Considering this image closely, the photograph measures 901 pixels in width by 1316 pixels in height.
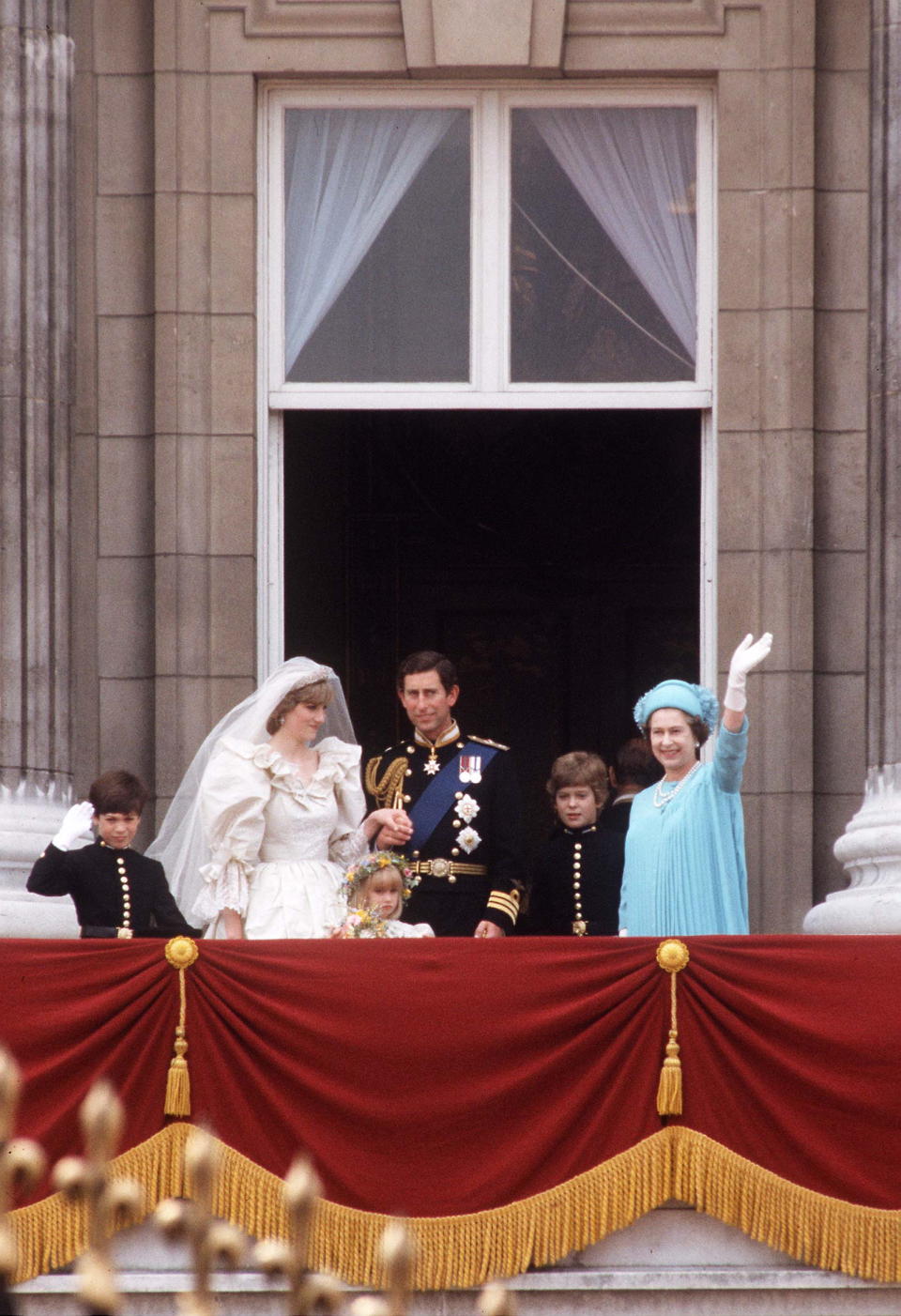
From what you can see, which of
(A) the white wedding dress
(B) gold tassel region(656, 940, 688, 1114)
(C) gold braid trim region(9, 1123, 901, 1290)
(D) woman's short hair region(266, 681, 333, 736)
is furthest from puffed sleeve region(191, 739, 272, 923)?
(B) gold tassel region(656, 940, 688, 1114)

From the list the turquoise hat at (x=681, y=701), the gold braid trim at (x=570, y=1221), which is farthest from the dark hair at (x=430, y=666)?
the gold braid trim at (x=570, y=1221)

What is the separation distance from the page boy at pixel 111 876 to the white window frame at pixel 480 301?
2086 mm

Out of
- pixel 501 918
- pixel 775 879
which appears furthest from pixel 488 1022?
pixel 775 879

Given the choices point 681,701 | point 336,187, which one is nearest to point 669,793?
point 681,701

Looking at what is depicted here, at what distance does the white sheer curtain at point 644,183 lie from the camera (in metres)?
9.37

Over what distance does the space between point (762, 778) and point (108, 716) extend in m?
2.75

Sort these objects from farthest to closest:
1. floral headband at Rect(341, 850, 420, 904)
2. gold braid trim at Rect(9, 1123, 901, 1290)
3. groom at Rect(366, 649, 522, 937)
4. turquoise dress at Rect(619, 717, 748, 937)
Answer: groom at Rect(366, 649, 522, 937), floral headband at Rect(341, 850, 420, 904), turquoise dress at Rect(619, 717, 748, 937), gold braid trim at Rect(9, 1123, 901, 1290)

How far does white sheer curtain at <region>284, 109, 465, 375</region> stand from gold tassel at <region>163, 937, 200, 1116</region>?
147 inches

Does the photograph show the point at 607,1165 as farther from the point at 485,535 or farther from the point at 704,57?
the point at 485,535

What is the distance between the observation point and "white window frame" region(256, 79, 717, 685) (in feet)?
30.5

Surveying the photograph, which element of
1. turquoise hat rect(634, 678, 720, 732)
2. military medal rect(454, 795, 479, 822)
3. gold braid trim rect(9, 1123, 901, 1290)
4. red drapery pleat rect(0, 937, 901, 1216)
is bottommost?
gold braid trim rect(9, 1123, 901, 1290)

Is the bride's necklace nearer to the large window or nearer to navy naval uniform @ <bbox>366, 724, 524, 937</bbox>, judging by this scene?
navy naval uniform @ <bbox>366, 724, 524, 937</bbox>

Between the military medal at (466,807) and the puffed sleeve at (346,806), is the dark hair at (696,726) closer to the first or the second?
the military medal at (466,807)

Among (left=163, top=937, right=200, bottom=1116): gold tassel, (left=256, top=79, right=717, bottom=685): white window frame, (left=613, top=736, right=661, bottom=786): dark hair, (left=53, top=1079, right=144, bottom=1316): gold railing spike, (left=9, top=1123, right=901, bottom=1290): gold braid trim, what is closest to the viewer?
(left=53, top=1079, right=144, bottom=1316): gold railing spike
